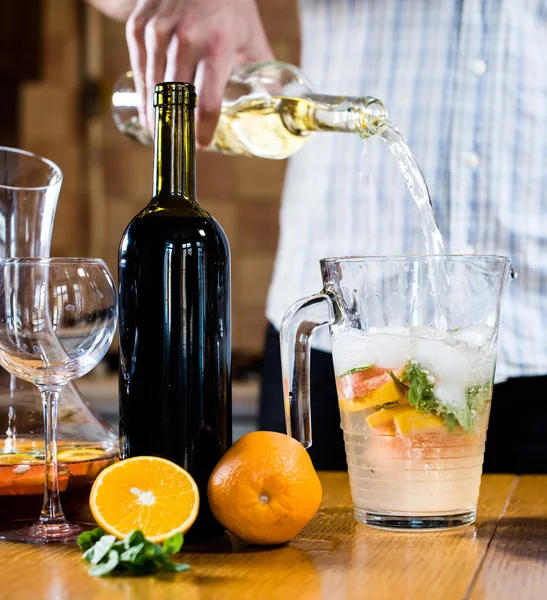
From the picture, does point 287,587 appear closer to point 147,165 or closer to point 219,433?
point 219,433

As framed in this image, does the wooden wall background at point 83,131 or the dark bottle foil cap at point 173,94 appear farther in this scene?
the wooden wall background at point 83,131

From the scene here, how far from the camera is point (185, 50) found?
105 centimetres

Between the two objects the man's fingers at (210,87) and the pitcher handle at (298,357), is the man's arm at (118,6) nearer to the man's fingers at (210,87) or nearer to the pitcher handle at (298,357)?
the man's fingers at (210,87)

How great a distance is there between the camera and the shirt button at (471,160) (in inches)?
51.7

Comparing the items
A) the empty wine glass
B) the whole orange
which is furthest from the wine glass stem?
the whole orange

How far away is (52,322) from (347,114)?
397mm

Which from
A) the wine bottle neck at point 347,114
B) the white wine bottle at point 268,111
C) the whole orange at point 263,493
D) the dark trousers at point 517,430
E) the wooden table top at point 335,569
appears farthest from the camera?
the dark trousers at point 517,430

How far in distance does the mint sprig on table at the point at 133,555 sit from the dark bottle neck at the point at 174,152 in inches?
10.7

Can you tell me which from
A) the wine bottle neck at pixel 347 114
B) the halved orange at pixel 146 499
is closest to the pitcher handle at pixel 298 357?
the halved orange at pixel 146 499

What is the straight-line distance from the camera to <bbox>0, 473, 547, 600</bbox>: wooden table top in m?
0.61

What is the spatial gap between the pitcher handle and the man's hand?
0.31 meters

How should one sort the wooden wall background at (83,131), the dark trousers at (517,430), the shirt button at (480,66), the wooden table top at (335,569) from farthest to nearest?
the wooden wall background at (83,131) < the shirt button at (480,66) < the dark trousers at (517,430) < the wooden table top at (335,569)

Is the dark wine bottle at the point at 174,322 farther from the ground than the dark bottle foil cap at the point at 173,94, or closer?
closer

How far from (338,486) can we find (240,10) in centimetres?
58
